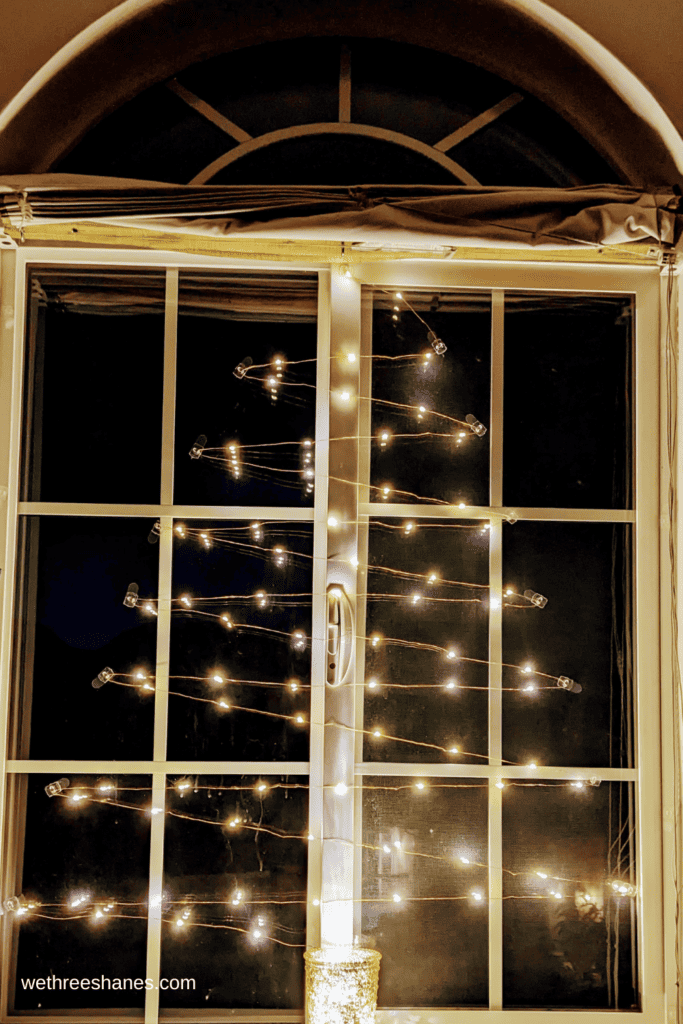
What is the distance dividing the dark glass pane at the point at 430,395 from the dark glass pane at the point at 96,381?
0.63 metres

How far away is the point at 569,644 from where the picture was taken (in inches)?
81.8

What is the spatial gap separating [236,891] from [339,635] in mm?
751

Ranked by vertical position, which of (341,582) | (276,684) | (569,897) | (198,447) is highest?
(198,447)

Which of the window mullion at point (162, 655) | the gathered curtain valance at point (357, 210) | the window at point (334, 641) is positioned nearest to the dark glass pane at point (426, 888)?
the window at point (334, 641)

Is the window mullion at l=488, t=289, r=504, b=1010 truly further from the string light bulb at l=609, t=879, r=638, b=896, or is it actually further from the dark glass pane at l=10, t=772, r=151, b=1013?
the dark glass pane at l=10, t=772, r=151, b=1013

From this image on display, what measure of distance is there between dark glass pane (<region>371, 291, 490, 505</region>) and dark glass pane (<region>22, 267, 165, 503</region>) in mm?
632

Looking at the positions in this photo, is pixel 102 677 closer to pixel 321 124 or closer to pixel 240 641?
pixel 240 641

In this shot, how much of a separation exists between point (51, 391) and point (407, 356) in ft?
3.30

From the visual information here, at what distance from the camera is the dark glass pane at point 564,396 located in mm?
2121

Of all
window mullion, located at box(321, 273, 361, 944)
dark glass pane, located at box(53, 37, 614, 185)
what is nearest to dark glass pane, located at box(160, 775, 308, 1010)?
window mullion, located at box(321, 273, 361, 944)

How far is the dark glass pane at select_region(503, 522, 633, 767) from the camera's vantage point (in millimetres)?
2053

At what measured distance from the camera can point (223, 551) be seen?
206cm

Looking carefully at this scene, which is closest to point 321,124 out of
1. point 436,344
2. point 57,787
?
point 436,344

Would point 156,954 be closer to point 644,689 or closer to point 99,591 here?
point 99,591
